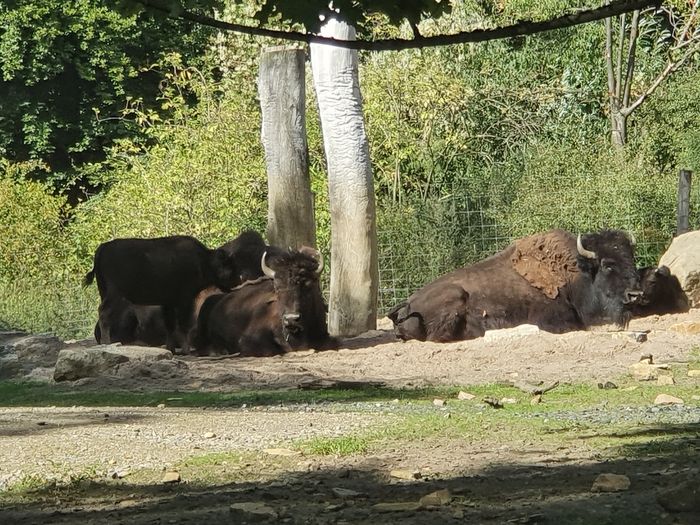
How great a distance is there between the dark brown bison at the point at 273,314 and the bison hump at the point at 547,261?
2.52 meters

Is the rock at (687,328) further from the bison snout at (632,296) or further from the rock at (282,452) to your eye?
the rock at (282,452)

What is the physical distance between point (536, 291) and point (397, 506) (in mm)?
10909

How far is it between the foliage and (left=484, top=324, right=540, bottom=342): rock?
2226cm

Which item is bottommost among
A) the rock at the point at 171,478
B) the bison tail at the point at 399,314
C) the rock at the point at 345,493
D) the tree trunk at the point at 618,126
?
the bison tail at the point at 399,314

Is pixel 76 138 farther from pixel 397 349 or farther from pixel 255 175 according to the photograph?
pixel 397 349

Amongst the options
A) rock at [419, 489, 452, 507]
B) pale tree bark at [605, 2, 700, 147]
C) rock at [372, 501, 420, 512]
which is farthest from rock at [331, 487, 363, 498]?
pale tree bark at [605, 2, 700, 147]

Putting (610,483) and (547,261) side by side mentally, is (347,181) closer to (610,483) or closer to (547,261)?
(547,261)

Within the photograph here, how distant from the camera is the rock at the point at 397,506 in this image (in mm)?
6113

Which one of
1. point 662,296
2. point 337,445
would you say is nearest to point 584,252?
point 662,296

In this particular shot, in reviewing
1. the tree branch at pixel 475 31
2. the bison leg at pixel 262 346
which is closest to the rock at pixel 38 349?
the bison leg at pixel 262 346

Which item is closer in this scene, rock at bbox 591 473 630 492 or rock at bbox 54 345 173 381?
rock at bbox 591 473 630 492

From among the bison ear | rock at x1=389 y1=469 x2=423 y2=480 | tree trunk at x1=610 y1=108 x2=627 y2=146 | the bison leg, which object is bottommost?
the bison leg

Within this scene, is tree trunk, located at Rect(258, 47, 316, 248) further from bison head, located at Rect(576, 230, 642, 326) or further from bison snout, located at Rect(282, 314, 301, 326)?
bison head, located at Rect(576, 230, 642, 326)

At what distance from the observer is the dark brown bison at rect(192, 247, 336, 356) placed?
1698 centimetres
